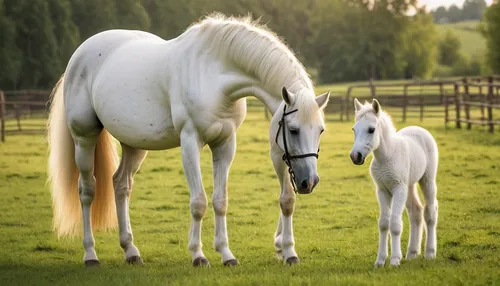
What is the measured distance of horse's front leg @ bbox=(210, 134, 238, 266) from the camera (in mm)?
6559

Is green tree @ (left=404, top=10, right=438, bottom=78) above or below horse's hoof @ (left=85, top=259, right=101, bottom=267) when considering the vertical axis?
above

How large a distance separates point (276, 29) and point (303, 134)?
76206mm

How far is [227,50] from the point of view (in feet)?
21.1

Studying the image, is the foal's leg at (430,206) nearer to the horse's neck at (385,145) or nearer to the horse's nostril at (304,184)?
the horse's neck at (385,145)

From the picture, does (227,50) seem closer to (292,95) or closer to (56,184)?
(292,95)

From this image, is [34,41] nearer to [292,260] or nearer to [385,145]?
[292,260]

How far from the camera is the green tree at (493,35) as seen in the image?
61156 mm

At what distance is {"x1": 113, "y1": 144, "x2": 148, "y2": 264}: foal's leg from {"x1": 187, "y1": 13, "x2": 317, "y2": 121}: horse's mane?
5.55 ft

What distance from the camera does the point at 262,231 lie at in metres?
9.14

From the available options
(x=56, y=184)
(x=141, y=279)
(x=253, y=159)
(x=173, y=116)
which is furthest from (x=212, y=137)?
(x=253, y=159)

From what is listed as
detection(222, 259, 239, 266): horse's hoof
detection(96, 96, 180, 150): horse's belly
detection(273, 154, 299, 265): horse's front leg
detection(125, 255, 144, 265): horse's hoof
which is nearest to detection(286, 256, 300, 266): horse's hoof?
detection(273, 154, 299, 265): horse's front leg

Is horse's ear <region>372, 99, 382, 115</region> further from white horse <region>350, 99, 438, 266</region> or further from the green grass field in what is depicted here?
the green grass field

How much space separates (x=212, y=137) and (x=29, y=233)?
12.7 ft

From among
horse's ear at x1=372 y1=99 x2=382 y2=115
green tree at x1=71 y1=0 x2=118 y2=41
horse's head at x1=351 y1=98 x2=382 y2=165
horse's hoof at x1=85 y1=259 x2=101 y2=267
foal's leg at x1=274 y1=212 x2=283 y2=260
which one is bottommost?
horse's hoof at x1=85 y1=259 x2=101 y2=267
